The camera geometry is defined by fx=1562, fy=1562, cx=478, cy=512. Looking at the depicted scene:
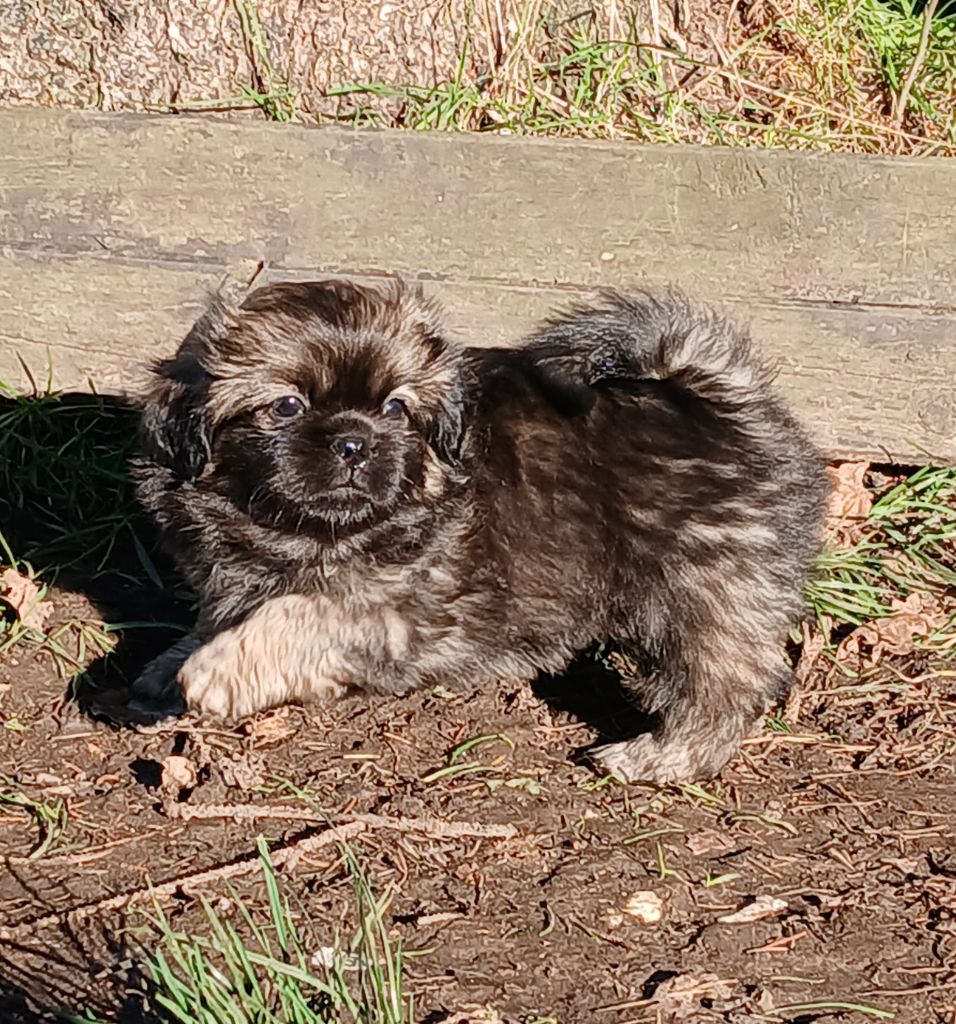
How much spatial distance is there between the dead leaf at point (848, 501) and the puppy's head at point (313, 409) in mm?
1377

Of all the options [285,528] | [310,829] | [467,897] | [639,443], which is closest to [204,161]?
[285,528]

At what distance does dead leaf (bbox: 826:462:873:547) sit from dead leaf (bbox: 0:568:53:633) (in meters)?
2.35

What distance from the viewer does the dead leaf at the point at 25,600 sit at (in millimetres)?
4512

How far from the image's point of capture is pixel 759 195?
14.4 ft

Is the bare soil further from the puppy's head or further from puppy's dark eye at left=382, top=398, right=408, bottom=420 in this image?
puppy's dark eye at left=382, top=398, right=408, bottom=420

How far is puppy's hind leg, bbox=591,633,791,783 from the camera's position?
3934 mm

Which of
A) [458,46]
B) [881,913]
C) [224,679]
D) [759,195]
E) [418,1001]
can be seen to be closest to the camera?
[418,1001]

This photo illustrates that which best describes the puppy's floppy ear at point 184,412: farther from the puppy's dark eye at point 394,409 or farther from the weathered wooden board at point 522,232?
the weathered wooden board at point 522,232

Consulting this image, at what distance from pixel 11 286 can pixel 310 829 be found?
202 cm

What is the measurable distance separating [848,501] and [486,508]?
4.32 feet

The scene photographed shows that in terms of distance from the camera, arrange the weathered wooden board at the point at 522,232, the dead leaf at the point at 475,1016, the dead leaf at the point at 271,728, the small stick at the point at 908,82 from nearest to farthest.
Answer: the dead leaf at the point at 475,1016 → the dead leaf at the point at 271,728 → the weathered wooden board at the point at 522,232 → the small stick at the point at 908,82

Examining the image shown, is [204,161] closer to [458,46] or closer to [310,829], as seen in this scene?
[458,46]

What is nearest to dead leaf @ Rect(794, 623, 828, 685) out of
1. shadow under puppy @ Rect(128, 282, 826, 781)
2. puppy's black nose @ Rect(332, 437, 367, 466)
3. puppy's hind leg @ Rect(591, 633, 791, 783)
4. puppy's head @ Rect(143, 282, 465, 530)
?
shadow under puppy @ Rect(128, 282, 826, 781)

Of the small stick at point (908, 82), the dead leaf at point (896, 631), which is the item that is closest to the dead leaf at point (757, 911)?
the dead leaf at point (896, 631)
